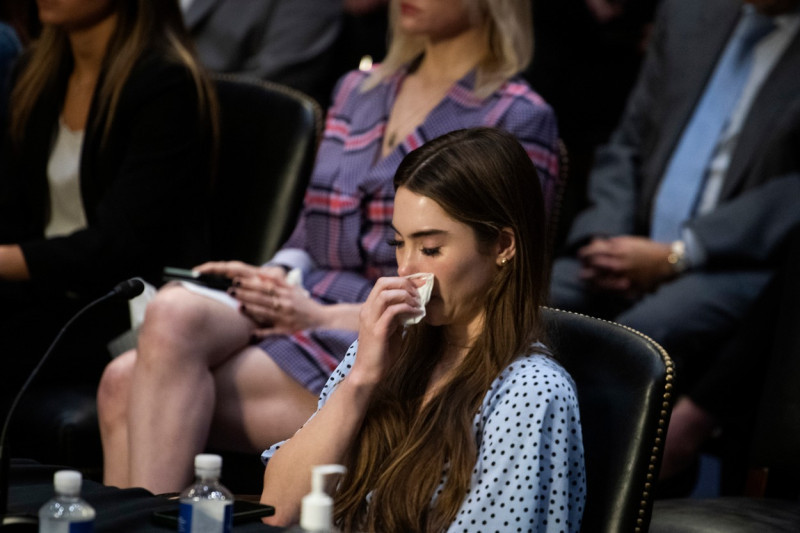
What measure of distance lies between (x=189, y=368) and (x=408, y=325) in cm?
72

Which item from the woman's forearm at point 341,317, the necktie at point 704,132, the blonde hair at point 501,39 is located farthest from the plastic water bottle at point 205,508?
the necktie at point 704,132

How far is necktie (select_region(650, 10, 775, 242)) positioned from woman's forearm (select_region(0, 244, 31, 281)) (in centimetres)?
174

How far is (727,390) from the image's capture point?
9.47 feet

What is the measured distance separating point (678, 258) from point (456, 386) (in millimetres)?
1577

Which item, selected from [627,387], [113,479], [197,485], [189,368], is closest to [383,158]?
[189,368]

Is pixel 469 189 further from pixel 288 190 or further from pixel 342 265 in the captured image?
pixel 288 190

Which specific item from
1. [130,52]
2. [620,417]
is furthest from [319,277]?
[620,417]

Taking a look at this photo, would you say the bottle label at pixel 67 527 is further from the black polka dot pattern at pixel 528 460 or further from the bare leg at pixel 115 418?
the bare leg at pixel 115 418

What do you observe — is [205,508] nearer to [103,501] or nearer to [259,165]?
[103,501]

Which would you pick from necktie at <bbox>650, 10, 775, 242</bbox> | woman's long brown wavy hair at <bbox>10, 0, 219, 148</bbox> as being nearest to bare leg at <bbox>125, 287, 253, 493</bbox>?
woman's long brown wavy hair at <bbox>10, 0, 219, 148</bbox>

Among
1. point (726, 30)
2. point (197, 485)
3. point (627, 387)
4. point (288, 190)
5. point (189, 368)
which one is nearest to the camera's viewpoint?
point (197, 485)

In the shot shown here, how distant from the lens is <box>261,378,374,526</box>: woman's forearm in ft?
6.07

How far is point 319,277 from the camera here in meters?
2.95

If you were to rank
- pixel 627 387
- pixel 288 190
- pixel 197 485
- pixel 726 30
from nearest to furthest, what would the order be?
pixel 197 485
pixel 627 387
pixel 288 190
pixel 726 30
